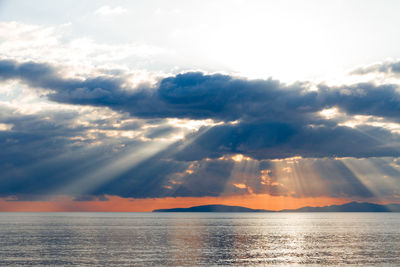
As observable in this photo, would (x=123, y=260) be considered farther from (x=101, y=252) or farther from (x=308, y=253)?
(x=308, y=253)

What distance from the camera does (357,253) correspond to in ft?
337

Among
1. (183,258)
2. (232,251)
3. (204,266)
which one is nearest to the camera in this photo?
(204,266)

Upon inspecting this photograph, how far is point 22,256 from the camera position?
91.9m

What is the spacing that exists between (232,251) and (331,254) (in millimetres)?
24220

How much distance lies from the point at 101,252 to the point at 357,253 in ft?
201

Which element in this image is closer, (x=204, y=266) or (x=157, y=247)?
(x=204, y=266)

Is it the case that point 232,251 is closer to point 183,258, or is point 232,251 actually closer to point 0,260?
point 183,258

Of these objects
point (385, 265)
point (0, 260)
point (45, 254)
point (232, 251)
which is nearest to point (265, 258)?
point (232, 251)

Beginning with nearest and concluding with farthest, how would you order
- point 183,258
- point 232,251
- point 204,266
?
1. point 204,266
2. point 183,258
3. point 232,251

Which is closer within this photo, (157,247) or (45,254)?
(45,254)

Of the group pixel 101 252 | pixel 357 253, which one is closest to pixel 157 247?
pixel 101 252

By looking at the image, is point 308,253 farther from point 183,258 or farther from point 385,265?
point 183,258

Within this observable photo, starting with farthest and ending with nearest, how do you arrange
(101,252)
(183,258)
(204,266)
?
→ (101,252) < (183,258) < (204,266)

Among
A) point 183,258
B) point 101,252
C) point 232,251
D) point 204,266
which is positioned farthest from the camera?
point 232,251
